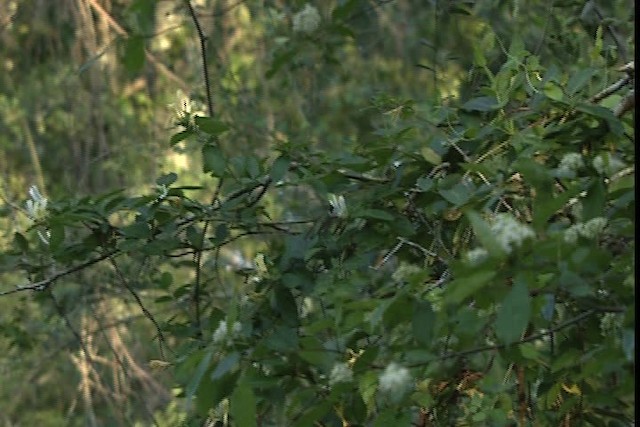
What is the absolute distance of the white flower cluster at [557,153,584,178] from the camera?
140 centimetres

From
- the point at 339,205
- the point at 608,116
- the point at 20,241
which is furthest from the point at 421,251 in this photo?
the point at 20,241

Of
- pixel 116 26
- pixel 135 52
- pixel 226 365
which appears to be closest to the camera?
pixel 226 365

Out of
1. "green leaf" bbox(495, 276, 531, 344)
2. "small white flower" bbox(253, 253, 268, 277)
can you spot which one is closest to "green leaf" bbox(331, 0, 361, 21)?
"small white flower" bbox(253, 253, 268, 277)

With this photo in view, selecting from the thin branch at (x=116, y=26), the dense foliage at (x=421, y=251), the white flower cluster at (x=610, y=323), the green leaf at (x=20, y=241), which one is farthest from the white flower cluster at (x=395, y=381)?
the thin branch at (x=116, y=26)

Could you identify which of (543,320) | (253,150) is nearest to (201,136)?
(543,320)

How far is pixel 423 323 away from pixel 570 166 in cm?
33

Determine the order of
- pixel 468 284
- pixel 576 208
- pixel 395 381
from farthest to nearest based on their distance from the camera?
1. pixel 576 208
2. pixel 395 381
3. pixel 468 284

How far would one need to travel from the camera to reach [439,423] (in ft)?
5.47

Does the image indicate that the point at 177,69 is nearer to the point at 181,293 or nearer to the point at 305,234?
the point at 181,293

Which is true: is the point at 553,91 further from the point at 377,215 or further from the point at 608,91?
the point at 377,215

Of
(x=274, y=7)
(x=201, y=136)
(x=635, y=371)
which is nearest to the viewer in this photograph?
(x=635, y=371)

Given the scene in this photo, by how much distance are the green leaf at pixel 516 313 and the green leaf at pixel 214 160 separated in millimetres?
716

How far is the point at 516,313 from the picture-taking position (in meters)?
1.11

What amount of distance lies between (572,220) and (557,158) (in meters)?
0.09
